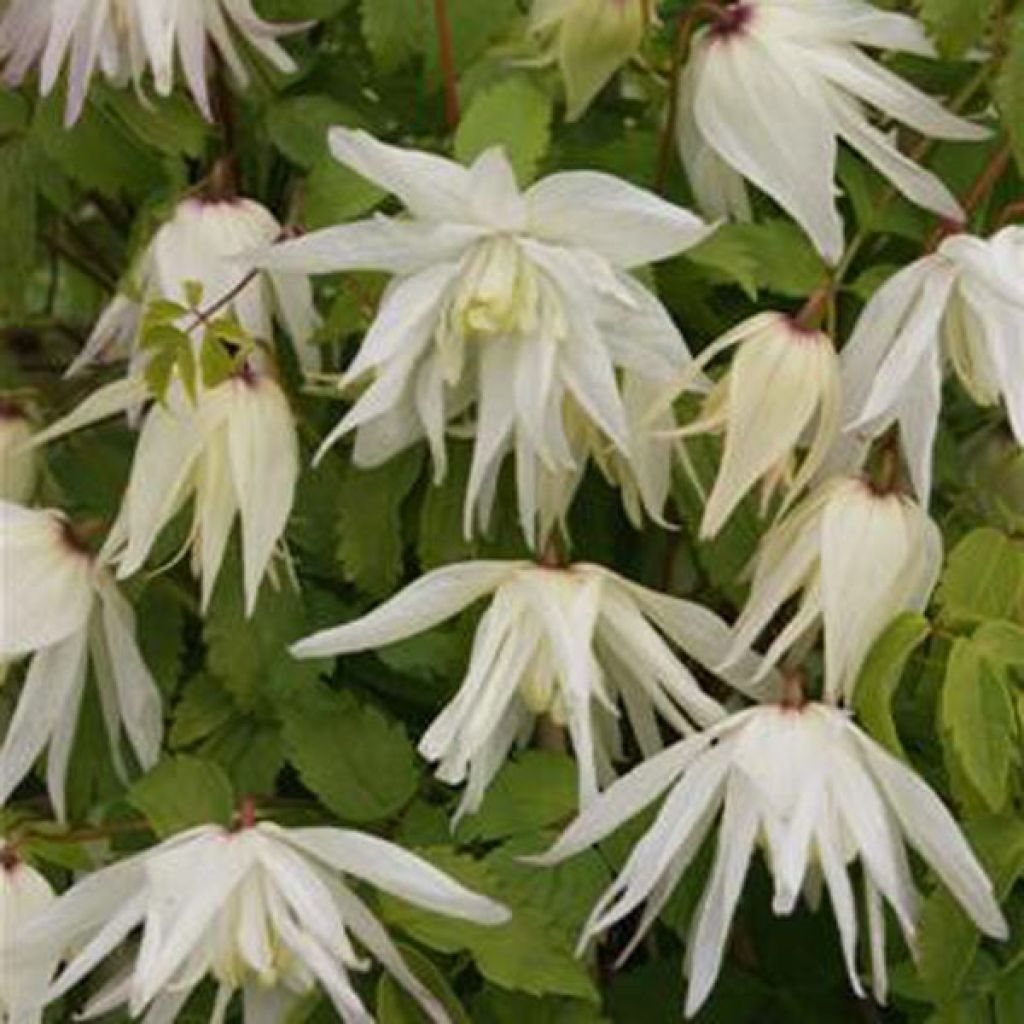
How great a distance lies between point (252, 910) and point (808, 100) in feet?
1.37

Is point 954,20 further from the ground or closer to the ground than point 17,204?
further from the ground

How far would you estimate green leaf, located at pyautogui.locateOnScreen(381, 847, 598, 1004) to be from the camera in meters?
1.18

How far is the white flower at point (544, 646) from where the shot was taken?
1148 millimetres

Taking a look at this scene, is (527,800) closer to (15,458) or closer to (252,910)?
(252,910)

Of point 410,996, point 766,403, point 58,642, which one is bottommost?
point 410,996

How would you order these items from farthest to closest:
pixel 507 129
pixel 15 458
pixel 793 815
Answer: pixel 15 458
pixel 507 129
pixel 793 815

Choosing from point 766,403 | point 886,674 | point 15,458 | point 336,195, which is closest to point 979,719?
point 886,674

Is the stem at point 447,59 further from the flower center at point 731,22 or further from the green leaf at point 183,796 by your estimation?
the green leaf at point 183,796

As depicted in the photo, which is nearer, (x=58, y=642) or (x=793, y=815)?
(x=793, y=815)

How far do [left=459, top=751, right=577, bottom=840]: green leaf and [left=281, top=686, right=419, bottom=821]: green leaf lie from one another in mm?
46

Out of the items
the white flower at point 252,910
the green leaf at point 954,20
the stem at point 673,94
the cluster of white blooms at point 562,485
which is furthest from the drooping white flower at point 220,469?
the green leaf at point 954,20

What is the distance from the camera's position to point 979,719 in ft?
3.76

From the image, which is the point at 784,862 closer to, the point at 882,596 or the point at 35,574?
the point at 882,596

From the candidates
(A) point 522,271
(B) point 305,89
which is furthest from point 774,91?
(B) point 305,89
